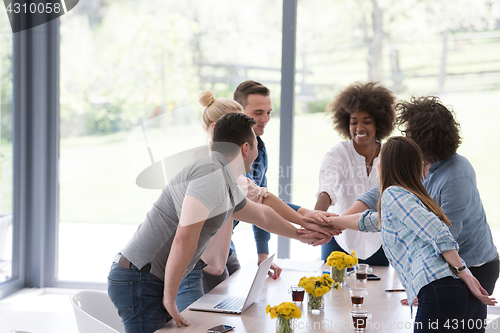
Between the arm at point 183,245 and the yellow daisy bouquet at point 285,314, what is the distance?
300 millimetres

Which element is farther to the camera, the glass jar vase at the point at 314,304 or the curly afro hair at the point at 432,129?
the curly afro hair at the point at 432,129

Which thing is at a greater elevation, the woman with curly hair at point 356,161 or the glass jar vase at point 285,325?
the woman with curly hair at point 356,161

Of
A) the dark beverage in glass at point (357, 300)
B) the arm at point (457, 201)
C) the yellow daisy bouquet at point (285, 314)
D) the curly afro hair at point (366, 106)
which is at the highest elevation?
the curly afro hair at point (366, 106)

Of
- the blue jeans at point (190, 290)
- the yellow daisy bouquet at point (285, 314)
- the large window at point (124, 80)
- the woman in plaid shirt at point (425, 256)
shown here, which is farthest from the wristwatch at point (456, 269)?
the large window at point (124, 80)

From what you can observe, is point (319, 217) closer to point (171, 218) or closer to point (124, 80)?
point (171, 218)

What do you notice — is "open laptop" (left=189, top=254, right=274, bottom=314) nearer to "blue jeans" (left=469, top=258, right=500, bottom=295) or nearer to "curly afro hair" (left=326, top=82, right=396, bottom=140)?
"blue jeans" (left=469, top=258, right=500, bottom=295)

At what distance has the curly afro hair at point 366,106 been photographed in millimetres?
2857

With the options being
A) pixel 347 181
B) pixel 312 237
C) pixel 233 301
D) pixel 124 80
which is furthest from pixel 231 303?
pixel 124 80

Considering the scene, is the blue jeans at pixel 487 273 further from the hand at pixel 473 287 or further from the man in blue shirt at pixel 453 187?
the hand at pixel 473 287

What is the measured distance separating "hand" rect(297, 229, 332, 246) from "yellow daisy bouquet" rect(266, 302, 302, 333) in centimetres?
106

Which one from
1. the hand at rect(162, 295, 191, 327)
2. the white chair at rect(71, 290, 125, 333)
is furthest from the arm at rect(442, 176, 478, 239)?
the white chair at rect(71, 290, 125, 333)

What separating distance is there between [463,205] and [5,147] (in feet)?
11.0

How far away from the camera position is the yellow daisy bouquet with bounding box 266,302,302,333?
4.78 ft

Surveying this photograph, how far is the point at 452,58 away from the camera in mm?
3611
